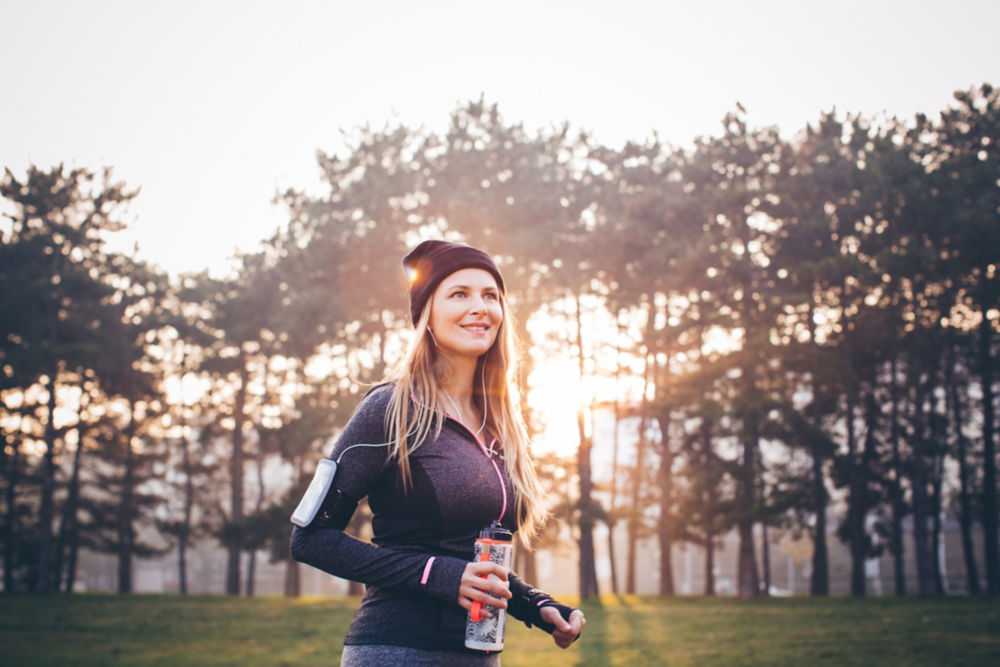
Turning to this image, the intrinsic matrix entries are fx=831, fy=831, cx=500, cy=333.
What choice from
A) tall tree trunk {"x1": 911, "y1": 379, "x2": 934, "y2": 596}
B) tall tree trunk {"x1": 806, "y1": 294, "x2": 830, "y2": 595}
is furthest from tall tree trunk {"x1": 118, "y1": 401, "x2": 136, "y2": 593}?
tall tree trunk {"x1": 911, "y1": 379, "x2": 934, "y2": 596}

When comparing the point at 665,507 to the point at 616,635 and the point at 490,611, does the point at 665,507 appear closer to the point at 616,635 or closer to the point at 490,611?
the point at 616,635

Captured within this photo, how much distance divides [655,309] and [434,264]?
34.1m

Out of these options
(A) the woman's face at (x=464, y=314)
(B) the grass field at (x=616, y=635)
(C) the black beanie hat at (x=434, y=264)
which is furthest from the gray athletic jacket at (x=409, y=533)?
(B) the grass field at (x=616, y=635)

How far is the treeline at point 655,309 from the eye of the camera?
30656mm

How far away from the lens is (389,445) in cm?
236

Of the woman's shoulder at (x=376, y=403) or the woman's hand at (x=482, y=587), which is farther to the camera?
the woman's shoulder at (x=376, y=403)

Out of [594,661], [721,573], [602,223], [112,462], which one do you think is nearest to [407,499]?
[594,661]

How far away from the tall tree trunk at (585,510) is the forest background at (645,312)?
126mm

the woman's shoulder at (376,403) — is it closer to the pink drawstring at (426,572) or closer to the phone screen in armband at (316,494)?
the phone screen in armband at (316,494)

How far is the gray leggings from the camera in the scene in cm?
224

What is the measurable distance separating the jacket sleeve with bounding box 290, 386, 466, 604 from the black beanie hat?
0.49m

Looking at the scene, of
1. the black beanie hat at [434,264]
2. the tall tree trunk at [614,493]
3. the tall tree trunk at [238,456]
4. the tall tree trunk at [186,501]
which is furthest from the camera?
the tall tree trunk at [186,501]

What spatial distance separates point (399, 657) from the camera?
7.36 feet

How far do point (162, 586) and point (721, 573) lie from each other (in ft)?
197
